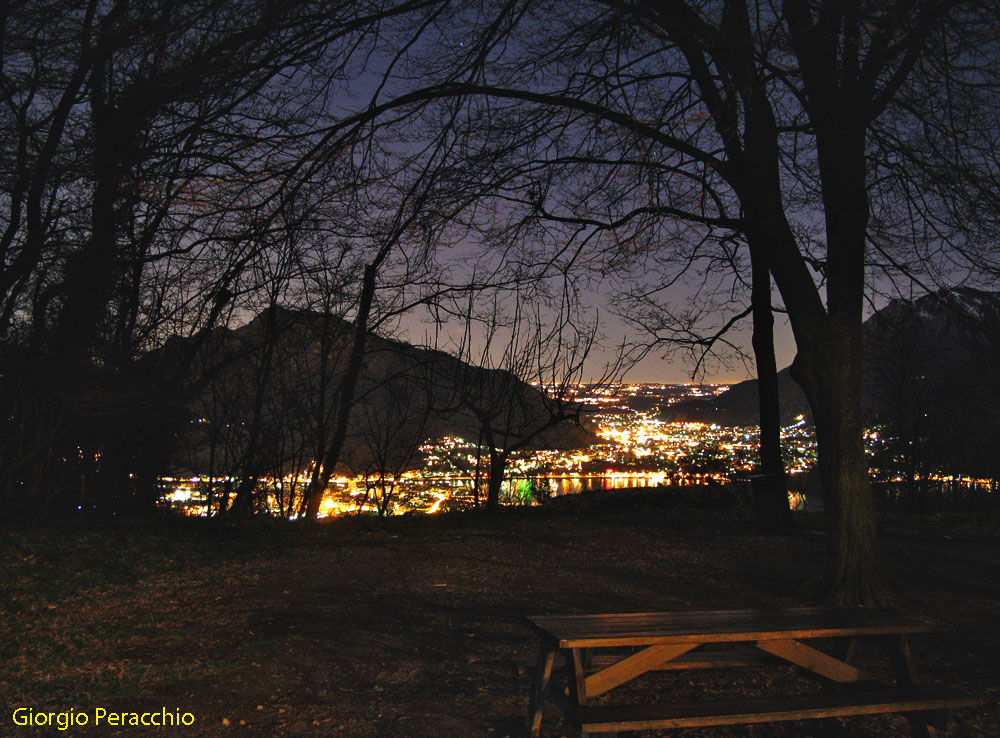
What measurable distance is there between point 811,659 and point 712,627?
60 cm

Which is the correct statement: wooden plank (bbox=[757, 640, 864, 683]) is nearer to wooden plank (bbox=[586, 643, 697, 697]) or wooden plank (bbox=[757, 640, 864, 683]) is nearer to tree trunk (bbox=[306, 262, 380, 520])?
wooden plank (bbox=[586, 643, 697, 697])

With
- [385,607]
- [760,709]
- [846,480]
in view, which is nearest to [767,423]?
[846,480]

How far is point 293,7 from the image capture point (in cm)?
619

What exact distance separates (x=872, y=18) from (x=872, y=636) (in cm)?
371

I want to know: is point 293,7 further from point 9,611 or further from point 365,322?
point 365,322

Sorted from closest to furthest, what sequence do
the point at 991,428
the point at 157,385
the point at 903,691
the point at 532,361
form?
1. the point at 903,691
2. the point at 157,385
3. the point at 532,361
4. the point at 991,428

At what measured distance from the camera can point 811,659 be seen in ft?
13.4

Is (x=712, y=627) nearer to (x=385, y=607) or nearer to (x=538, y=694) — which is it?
(x=538, y=694)

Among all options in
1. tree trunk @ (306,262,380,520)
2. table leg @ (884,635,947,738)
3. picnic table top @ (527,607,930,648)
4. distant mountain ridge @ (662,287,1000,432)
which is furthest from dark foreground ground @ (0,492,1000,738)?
distant mountain ridge @ (662,287,1000,432)

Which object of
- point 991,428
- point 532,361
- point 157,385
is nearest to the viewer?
point 157,385

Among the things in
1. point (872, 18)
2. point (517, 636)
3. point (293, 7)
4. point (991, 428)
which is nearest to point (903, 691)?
point (517, 636)

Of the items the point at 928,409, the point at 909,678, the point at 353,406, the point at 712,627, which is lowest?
the point at 909,678

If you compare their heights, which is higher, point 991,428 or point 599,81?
point 599,81

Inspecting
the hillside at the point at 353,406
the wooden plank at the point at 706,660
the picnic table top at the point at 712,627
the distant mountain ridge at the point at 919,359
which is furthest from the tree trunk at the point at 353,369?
the picnic table top at the point at 712,627
